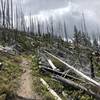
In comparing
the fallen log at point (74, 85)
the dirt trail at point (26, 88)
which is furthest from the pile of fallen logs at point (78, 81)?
the dirt trail at point (26, 88)

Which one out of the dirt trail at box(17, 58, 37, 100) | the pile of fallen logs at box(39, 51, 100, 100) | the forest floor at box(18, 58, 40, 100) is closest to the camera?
the pile of fallen logs at box(39, 51, 100, 100)

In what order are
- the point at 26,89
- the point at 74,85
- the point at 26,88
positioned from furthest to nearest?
the point at 26,88 → the point at 26,89 → the point at 74,85

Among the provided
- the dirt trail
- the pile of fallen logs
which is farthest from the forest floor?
the pile of fallen logs

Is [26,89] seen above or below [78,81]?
below

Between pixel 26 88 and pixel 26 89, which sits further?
pixel 26 88

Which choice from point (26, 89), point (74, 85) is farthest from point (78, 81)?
point (26, 89)

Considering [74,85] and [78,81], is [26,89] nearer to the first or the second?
[74,85]

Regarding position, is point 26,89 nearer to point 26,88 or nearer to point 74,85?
point 26,88

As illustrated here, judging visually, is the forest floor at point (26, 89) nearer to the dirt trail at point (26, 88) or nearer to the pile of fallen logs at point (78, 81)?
the dirt trail at point (26, 88)

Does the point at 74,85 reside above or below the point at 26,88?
above

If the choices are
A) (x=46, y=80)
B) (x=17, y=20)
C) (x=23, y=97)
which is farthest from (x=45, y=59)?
(x=17, y=20)

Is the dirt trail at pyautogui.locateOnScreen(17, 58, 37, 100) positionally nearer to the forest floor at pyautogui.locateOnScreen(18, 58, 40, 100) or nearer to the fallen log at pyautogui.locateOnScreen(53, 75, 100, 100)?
the forest floor at pyautogui.locateOnScreen(18, 58, 40, 100)

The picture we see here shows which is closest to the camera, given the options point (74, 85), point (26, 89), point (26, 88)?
point (74, 85)

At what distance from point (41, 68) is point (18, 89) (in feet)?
19.2
